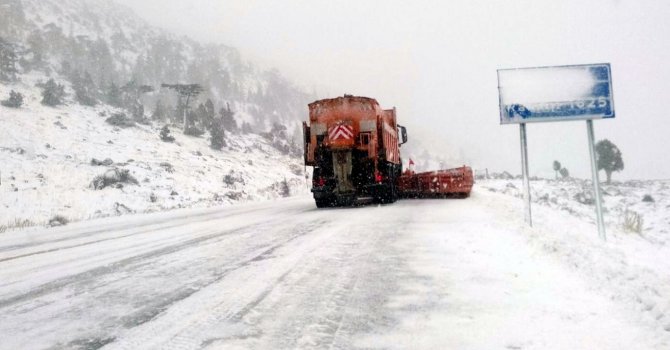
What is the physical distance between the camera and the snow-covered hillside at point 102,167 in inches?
635

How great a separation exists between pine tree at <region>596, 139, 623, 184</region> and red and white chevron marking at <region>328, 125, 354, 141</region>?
39.6 m

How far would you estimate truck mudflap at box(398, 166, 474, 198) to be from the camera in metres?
15.5

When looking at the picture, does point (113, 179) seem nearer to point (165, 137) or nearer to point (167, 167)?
point (167, 167)

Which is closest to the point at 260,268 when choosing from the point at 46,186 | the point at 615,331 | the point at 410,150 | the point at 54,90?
the point at 615,331

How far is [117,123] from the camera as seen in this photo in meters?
33.0

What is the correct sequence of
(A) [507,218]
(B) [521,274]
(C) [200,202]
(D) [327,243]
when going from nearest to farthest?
(B) [521,274]
(D) [327,243]
(A) [507,218]
(C) [200,202]

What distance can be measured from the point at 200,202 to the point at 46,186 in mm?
6394

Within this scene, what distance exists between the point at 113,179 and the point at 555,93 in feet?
61.6

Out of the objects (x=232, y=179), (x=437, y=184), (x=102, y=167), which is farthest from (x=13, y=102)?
(x=437, y=184)

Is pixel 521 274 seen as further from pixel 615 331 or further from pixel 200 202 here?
pixel 200 202

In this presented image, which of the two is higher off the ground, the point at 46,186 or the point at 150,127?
the point at 150,127

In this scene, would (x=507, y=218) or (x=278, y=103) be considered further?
(x=278, y=103)

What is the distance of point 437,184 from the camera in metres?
15.9

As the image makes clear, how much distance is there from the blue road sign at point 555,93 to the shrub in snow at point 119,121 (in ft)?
108
